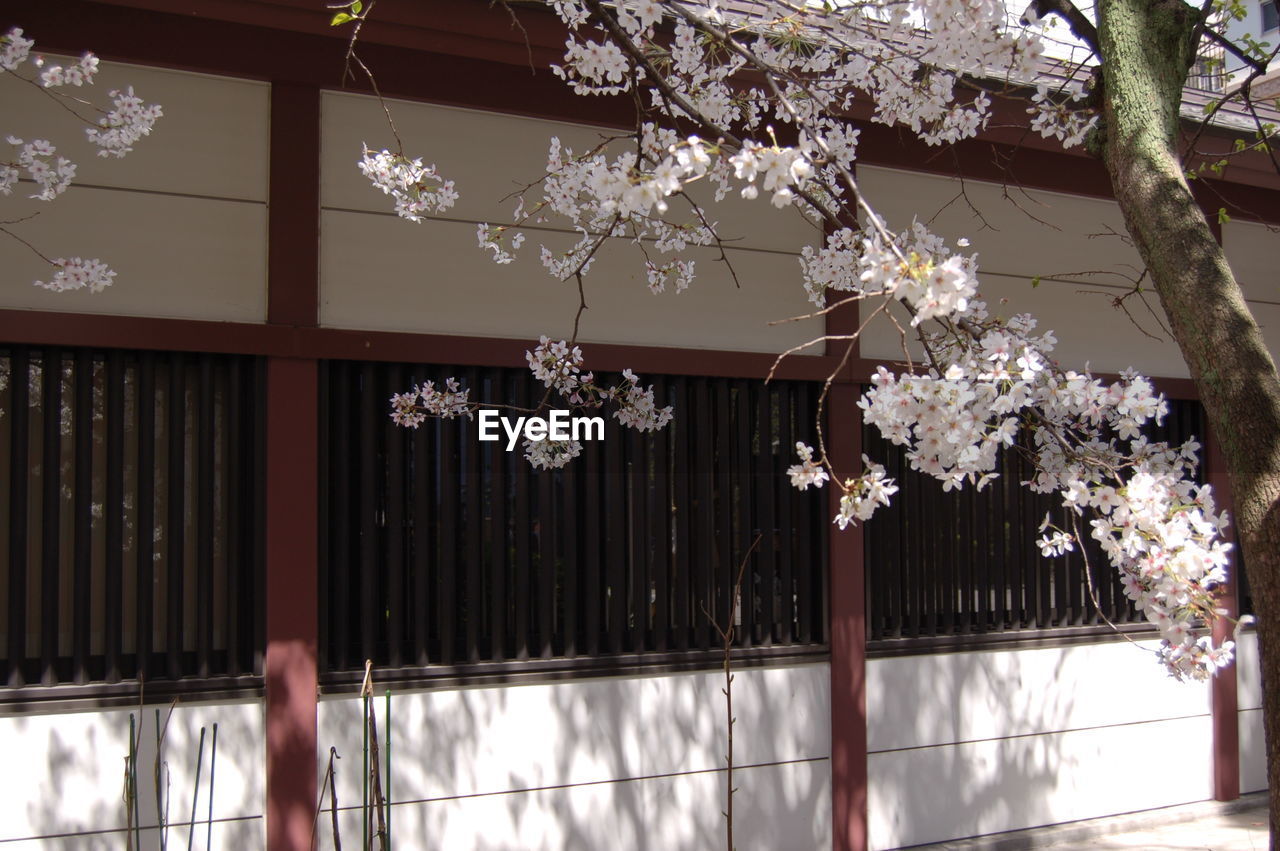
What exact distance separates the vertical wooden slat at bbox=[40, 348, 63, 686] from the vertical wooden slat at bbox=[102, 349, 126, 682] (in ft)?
0.52

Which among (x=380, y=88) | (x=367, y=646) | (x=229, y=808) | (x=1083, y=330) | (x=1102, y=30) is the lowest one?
(x=229, y=808)

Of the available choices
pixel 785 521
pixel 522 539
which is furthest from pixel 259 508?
pixel 785 521

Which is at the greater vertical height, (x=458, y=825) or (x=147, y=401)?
(x=147, y=401)

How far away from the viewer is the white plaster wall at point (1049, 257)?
5.61 meters

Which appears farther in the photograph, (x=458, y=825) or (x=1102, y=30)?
(x=458, y=825)

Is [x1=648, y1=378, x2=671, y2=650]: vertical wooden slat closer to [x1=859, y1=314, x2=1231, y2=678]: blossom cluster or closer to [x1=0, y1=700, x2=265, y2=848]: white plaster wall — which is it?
[x1=0, y1=700, x2=265, y2=848]: white plaster wall

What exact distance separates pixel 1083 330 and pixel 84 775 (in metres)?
5.18

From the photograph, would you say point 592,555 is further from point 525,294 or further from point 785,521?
point 525,294

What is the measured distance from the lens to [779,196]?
7.49 feet

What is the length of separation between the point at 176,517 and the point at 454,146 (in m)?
1.85

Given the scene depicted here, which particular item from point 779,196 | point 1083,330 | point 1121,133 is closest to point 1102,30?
point 1121,133

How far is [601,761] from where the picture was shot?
475cm

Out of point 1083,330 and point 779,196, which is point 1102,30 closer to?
point 779,196

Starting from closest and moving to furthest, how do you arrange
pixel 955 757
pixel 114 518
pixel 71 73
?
pixel 71 73 < pixel 114 518 < pixel 955 757
